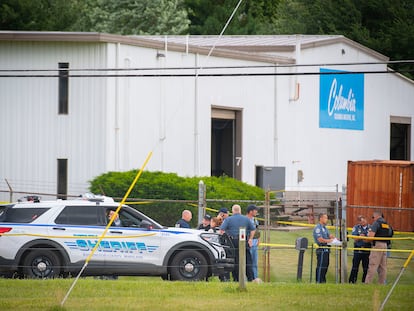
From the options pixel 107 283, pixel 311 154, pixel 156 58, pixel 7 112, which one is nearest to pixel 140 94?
pixel 156 58

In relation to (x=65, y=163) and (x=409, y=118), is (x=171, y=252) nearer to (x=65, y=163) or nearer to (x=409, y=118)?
(x=65, y=163)

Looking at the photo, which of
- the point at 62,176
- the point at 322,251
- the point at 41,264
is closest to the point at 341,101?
the point at 62,176

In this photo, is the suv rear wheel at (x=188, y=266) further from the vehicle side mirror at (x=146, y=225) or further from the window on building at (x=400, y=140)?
the window on building at (x=400, y=140)

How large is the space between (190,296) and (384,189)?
20.5m

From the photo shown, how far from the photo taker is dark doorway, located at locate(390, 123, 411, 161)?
50250 mm

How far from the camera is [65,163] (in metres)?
33.8

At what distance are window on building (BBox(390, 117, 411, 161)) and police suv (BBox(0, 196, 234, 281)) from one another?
1195 inches

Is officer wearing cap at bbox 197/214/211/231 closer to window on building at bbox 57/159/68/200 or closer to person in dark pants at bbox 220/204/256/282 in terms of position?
person in dark pants at bbox 220/204/256/282

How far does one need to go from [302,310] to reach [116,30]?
2121 inches

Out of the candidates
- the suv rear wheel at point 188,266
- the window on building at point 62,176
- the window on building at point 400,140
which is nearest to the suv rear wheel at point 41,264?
the suv rear wheel at point 188,266

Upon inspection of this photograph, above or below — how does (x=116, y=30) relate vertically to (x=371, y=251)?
above

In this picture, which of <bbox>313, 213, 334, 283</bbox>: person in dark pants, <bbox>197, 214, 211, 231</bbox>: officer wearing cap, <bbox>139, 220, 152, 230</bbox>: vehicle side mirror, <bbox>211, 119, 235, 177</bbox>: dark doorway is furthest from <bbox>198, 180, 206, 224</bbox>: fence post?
<bbox>211, 119, 235, 177</bbox>: dark doorway

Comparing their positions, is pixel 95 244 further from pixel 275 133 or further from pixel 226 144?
pixel 275 133

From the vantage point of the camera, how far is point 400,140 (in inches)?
2019
